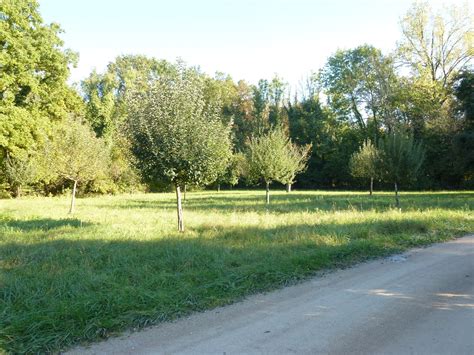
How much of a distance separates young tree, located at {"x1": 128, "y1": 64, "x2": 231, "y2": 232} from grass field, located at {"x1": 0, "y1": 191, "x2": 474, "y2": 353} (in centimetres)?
178

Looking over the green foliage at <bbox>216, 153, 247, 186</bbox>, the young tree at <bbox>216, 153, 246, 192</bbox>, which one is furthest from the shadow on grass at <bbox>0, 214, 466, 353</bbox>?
the young tree at <bbox>216, 153, 246, 192</bbox>

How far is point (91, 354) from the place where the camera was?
397 centimetres

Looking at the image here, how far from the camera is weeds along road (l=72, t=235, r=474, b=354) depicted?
4.02 m

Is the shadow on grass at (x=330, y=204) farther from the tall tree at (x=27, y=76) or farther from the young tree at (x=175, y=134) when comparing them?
the tall tree at (x=27, y=76)

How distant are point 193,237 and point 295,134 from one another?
170ft

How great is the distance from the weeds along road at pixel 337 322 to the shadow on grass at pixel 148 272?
1.29ft

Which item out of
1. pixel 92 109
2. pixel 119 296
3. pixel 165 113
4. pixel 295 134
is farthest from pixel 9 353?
pixel 295 134

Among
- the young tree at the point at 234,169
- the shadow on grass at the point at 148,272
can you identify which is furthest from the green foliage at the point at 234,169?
the shadow on grass at the point at 148,272

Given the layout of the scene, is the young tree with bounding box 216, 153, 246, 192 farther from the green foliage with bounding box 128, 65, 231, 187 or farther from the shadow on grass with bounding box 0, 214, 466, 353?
the shadow on grass with bounding box 0, 214, 466, 353

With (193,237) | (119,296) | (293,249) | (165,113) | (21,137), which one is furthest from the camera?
(21,137)

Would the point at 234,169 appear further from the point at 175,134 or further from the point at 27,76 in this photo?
the point at 175,134

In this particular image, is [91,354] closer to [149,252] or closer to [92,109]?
[149,252]

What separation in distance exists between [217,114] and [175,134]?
172 cm

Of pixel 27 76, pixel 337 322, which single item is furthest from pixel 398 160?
pixel 27 76
